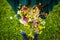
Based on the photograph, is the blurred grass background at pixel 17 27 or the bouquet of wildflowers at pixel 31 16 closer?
the bouquet of wildflowers at pixel 31 16

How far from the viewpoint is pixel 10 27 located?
22.3 feet

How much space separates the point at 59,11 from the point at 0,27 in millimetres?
2257

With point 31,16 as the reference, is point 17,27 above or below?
above

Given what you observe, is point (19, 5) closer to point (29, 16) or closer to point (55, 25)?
point (29, 16)

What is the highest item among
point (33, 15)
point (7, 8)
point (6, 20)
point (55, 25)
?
point (7, 8)

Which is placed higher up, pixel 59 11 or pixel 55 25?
pixel 59 11

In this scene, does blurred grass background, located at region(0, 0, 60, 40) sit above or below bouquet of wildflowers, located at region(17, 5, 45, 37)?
above

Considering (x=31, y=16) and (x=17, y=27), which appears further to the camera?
(x=17, y=27)

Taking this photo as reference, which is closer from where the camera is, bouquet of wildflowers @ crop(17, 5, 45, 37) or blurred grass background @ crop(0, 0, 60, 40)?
bouquet of wildflowers @ crop(17, 5, 45, 37)

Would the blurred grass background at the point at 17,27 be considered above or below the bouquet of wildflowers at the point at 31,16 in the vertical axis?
above

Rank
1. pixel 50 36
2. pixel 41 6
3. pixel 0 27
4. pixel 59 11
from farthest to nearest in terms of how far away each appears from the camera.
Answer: pixel 59 11 < pixel 0 27 < pixel 50 36 < pixel 41 6

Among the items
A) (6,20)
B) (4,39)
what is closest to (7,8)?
(6,20)

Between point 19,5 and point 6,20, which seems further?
point 6,20

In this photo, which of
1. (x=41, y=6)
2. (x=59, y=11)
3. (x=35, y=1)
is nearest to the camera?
(x=35, y=1)
